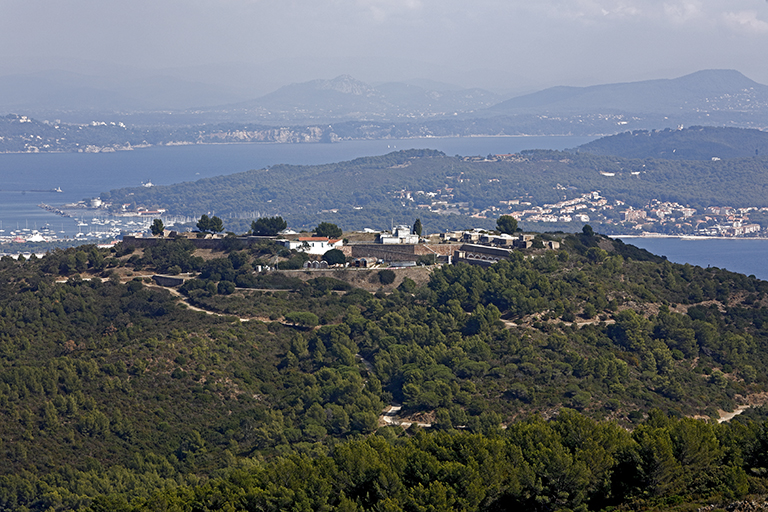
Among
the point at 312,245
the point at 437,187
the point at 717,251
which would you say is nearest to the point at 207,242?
the point at 312,245

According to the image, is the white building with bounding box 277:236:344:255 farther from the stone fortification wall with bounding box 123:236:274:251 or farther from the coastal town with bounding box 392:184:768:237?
the coastal town with bounding box 392:184:768:237

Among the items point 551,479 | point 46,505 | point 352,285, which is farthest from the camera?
point 352,285

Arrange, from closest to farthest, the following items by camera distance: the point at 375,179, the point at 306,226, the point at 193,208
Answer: the point at 306,226
the point at 193,208
the point at 375,179

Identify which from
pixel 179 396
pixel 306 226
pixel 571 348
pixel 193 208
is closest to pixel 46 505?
pixel 179 396

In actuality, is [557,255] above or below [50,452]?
above

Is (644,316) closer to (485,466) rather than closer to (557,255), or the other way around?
(557,255)

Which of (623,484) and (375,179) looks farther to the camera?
(375,179)

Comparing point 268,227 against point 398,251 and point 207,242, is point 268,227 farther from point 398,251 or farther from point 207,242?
point 398,251
